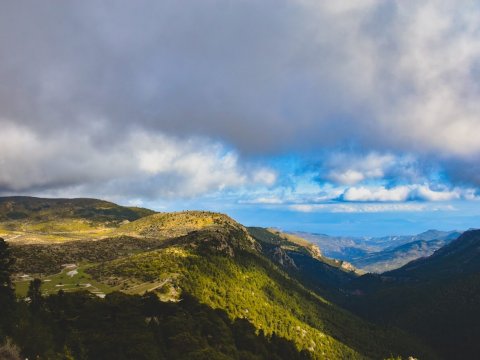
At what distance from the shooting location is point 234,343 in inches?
3883

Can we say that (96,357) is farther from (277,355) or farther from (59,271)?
(59,271)

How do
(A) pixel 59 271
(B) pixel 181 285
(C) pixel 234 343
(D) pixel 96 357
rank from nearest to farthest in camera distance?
(D) pixel 96 357 → (C) pixel 234 343 → (B) pixel 181 285 → (A) pixel 59 271

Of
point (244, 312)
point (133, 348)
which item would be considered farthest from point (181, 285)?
point (133, 348)

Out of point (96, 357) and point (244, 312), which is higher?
point (96, 357)

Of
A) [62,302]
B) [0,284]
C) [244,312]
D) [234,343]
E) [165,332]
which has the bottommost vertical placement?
[244,312]

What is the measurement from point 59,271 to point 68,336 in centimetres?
12164

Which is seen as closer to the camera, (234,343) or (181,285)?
(234,343)

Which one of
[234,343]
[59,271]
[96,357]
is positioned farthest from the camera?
[59,271]

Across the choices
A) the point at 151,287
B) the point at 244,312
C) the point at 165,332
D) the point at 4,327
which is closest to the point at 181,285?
the point at 151,287


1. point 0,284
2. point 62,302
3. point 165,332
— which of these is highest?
point 0,284

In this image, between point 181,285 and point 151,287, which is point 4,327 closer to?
point 151,287

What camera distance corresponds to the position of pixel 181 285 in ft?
533

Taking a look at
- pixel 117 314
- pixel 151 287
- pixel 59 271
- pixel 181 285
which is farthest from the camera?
pixel 59 271

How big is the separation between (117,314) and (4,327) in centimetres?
2531
